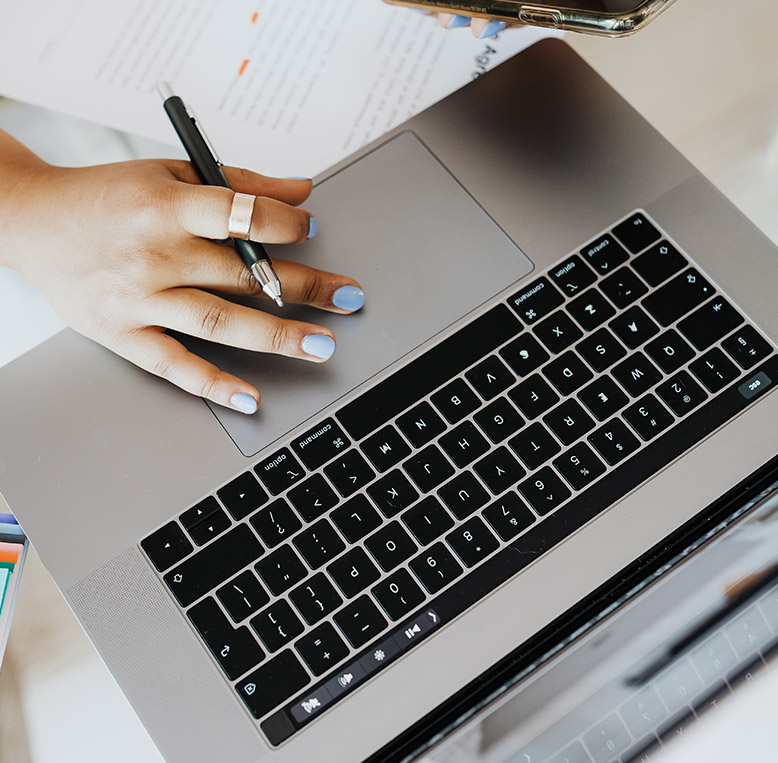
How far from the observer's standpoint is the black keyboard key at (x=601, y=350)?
0.51m

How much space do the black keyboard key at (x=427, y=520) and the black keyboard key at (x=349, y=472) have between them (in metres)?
0.04

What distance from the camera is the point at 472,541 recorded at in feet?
1.56

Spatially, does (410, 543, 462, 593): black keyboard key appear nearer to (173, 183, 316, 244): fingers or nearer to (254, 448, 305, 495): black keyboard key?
(254, 448, 305, 495): black keyboard key

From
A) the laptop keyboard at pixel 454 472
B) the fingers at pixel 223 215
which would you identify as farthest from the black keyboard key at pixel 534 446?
the fingers at pixel 223 215

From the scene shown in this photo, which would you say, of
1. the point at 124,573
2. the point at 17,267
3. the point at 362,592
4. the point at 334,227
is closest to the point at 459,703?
the point at 362,592

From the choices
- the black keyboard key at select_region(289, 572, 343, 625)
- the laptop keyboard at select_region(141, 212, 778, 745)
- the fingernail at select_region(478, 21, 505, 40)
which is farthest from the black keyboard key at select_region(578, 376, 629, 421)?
the fingernail at select_region(478, 21, 505, 40)

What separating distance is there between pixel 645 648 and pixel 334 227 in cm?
36

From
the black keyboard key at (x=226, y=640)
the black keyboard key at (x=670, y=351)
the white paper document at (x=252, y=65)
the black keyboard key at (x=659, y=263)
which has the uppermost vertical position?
the white paper document at (x=252, y=65)

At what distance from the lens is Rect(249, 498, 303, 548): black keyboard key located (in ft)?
1.57

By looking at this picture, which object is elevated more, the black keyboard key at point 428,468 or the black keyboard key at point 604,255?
the black keyboard key at point 604,255

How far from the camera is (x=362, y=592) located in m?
0.47

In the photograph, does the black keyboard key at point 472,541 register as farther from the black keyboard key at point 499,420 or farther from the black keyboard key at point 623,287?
the black keyboard key at point 623,287

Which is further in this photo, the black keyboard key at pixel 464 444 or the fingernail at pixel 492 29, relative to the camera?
the fingernail at pixel 492 29

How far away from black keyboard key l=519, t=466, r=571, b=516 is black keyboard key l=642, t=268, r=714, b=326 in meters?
0.14
